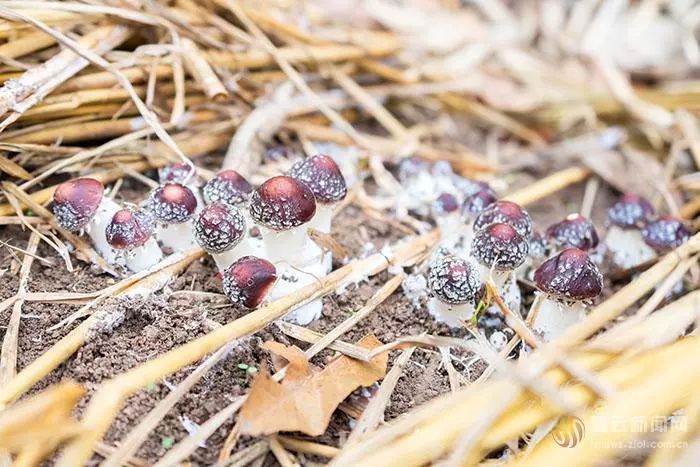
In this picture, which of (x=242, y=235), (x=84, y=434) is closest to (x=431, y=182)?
(x=242, y=235)

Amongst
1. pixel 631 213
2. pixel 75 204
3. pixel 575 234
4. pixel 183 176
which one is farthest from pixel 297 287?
pixel 631 213

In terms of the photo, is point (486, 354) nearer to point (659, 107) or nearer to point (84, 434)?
point (84, 434)

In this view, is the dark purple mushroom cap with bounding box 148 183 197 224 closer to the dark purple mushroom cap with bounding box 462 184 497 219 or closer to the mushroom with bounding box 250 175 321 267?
the mushroom with bounding box 250 175 321 267

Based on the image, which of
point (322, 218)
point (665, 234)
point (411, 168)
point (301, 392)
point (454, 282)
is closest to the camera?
point (301, 392)

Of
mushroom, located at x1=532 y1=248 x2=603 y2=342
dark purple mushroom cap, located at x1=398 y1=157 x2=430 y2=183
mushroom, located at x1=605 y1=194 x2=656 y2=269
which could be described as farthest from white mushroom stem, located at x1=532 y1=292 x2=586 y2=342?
dark purple mushroom cap, located at x1=398 y1=157 x2=430 y2=183

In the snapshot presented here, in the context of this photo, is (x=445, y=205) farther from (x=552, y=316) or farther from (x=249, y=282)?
(x=249, y=282)
